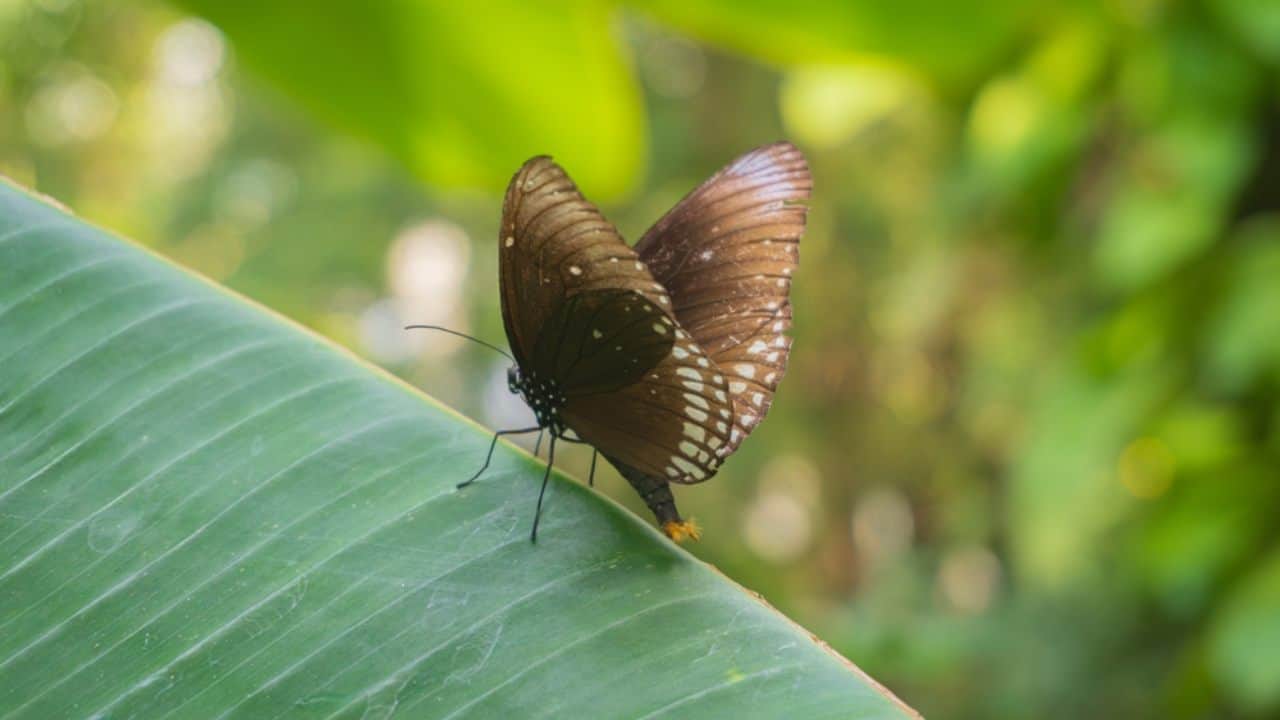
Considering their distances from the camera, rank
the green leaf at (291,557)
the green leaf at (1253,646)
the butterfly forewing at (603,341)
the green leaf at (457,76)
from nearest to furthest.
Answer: the green leaf at (291,557), the butterfly forewing at (603,341), the green leaf at (457,76), the green leaf at (1253,646)

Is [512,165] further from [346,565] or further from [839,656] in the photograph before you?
[839,656]

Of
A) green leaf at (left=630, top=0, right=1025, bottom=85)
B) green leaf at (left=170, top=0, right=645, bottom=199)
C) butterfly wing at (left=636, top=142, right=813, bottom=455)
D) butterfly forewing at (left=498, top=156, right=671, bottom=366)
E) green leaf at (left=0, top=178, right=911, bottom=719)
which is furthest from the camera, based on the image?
green leaf at (left=170, top=0, right=645, bottom=199)

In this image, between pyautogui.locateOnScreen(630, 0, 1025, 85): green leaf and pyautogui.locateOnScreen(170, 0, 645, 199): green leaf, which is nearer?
pyautogui.locateOnScreen(630, 0, 1025, 85): green leaf

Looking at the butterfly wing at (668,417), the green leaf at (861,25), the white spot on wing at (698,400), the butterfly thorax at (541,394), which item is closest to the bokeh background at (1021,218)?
the green leaf at (861,25)

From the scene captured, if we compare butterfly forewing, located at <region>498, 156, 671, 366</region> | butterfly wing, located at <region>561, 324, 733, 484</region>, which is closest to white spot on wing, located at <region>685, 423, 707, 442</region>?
butterfly wing, located at <region>561, 324, 733, 484</region>

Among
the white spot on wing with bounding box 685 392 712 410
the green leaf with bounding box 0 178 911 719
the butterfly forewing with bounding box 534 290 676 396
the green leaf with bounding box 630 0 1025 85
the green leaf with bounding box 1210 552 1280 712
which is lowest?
the green leaf with bounding box 1210 552 1280 712

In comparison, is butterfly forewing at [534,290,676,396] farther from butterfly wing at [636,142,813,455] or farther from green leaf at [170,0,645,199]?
green leaf at [170,0,645,199]

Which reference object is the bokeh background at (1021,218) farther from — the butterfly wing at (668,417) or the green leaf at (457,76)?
the butterfly wing at (668,417)

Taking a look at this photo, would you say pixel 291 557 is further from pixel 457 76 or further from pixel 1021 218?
pixel 1021 218
